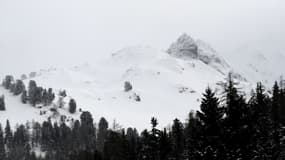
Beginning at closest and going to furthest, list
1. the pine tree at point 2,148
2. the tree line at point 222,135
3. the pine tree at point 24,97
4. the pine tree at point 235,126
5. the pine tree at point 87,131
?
the tree line at point 222,135, the pine tree at point 235,126, the pine tree at point 2,148, the pine tree at point 87,131, the pine tree at point 24,97

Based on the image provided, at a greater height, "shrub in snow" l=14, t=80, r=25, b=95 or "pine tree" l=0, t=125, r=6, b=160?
"shrub in snow" l=14, t=80, r=25, b=95

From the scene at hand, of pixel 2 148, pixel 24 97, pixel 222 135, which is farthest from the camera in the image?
pixel 24 97

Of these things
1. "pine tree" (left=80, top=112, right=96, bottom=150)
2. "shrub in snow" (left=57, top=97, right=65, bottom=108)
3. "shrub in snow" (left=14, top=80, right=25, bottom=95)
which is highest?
"shrub in snow" (left=14, top=80, right=25, bottom=95)

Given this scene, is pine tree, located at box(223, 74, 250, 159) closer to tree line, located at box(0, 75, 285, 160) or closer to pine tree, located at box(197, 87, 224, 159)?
tree line, located at box(0, 75, 285, 160)

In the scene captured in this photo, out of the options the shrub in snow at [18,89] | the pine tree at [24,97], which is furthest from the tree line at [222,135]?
the shrub in snow at [18,89]

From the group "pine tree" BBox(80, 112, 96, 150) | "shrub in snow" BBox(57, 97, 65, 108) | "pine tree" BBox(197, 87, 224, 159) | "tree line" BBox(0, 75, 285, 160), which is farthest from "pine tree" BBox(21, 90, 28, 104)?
"pine tree" BBox(197, 87, 224, 159)

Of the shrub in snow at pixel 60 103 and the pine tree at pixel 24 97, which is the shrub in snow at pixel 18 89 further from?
the shrub in snow at pixel 60 103

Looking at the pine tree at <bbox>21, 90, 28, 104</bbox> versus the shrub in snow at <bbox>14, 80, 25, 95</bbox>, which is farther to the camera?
the shrub in snow at <bbox>14, 80, 25, 95</bbox>

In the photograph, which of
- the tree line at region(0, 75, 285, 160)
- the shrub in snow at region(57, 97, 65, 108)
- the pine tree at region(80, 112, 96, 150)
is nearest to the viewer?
the tree line at region(0, 75, 285, 160)

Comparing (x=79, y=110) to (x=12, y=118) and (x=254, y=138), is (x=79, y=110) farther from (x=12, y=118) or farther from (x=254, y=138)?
(x=254, y=138)

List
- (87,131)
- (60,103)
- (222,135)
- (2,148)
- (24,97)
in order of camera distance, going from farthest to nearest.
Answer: (24,97) → (60,103) → (87,131) → (2,148) → (222,135)

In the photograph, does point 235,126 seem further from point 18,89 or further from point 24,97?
point 18,89

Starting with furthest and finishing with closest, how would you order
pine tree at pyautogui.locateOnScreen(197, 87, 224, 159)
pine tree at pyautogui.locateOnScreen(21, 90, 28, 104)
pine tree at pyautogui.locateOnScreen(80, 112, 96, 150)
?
pine tree at pyautogui.locateOnScreen(21, 90, 28, 104) < pine tree at pyautogui.locateOnScreen(80, 112, 96, 150) < pine tree at pyautogui.locateOnScreen(197, 87, 224, 159)

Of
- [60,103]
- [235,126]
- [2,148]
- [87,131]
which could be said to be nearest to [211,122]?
[235,126]
